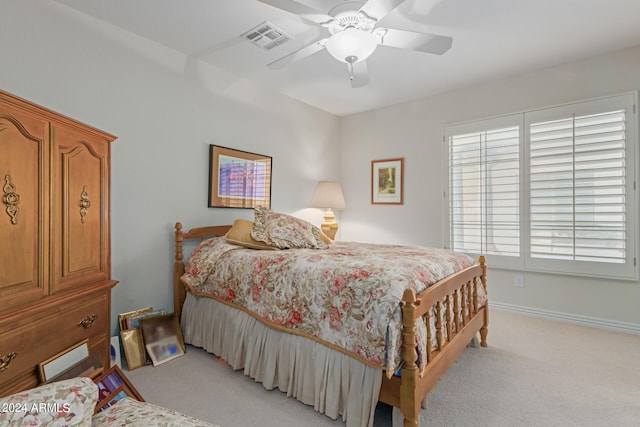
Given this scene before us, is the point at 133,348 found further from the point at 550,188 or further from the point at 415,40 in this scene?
the point at 550,188

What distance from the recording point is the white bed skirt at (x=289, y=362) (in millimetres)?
1632

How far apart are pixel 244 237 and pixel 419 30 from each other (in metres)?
2.26

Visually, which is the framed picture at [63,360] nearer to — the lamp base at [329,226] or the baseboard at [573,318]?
the lamp base at [329,226]

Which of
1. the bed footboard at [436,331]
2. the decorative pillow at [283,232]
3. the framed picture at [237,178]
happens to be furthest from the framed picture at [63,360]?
the framed picture at [237,178]

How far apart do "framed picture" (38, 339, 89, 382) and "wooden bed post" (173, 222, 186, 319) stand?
42.6 inches

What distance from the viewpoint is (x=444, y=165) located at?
4.01 metres

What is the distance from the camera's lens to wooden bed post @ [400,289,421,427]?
4.89ft

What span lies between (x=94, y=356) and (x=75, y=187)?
37.6 inches

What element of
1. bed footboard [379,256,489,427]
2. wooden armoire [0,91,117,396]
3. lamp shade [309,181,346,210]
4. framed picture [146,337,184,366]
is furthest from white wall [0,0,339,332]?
bed footboard [379,256,489,427]

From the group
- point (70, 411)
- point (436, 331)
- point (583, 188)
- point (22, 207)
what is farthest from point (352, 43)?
point (583, 188)

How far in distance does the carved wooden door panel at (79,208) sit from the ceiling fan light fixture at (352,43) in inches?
61.4

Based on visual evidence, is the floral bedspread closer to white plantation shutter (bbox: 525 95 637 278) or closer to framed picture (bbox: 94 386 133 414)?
framed picture (bbox: 94 386 133 414)

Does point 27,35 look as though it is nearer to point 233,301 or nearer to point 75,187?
point 75,187

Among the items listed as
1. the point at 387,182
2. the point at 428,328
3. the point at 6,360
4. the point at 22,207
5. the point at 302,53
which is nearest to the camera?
the point at 6,360
